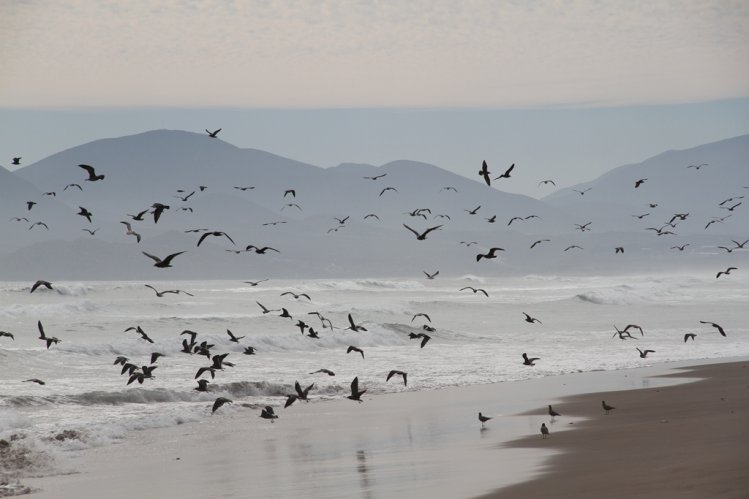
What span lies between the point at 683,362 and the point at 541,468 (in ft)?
61.7

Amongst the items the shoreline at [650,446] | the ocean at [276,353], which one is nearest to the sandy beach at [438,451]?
the shoreline at [650,446]

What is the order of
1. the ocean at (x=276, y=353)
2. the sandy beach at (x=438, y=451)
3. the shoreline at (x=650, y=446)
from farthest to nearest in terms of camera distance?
1. the ocean at (x=276, y=353)
2. the sandy beach at (x=438, y=451)
3. the shoreline at (x=650, y=446)

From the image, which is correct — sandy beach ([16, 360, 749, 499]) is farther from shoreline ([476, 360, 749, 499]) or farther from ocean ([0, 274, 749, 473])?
ocean ([0, 274, 749, 473])

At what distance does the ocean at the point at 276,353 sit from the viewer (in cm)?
2328

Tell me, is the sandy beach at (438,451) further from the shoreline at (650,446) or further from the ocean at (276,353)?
the ocean at (276,353)

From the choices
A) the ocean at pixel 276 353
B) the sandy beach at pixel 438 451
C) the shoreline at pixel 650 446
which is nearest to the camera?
the shoreline at pixel 650 446

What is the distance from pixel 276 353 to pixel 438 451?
2246 centimetres

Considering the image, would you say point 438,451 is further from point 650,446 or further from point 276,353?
point 276,353

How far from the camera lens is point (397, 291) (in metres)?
106

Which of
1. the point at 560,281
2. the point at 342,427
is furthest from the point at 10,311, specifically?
the point at 560,281

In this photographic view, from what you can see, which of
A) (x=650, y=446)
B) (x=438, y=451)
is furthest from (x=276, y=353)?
(x=650, y=446)

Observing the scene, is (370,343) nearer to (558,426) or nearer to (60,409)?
(60,409)

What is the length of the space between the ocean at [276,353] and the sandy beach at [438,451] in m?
1.43

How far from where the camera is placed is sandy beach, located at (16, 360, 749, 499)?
1362cm
